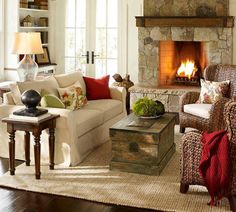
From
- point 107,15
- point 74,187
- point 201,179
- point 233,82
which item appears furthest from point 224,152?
point 107,15

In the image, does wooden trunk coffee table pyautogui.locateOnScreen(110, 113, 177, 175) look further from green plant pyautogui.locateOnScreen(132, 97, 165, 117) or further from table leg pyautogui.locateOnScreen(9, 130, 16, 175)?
table leg pyautogui.locateOnScreen(9, 130, 16, 175)

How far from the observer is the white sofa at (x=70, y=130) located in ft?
15.1

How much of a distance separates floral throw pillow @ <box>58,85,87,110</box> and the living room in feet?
0.05

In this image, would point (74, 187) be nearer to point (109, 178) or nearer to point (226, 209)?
point (109, 178)

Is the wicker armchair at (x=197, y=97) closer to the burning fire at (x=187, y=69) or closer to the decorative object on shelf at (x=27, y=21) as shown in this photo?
the burning fire at (x=187, y=69)

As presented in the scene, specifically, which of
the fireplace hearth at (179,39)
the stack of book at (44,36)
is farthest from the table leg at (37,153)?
the stack of book at (44,36)

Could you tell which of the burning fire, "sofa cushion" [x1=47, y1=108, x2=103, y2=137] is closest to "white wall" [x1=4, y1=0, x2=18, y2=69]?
"sofa cushion" [x1=47, y1=108, x2=103, y2=137]

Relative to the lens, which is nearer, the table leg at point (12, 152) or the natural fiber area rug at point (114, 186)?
the natural fiber area rug at point (114, 186)

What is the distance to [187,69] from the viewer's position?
7516mm

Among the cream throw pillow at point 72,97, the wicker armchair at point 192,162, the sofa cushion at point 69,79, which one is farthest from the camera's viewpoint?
the sofa cushion at point 69,79

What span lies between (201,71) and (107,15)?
6.69 feet

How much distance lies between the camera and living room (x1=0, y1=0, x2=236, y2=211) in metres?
3.81

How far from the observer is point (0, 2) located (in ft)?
23.9

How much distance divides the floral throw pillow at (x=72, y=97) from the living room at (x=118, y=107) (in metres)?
0.01
